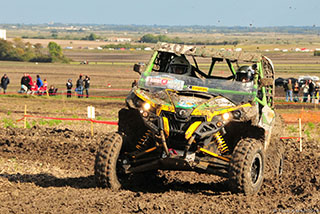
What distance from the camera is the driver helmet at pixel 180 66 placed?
36.4ft

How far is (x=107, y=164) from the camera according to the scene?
31.3 feet

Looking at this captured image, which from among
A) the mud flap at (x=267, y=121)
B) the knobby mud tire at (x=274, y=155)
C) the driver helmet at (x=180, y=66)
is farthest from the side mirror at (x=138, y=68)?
the knobby mud tire at (x=274, y=155)

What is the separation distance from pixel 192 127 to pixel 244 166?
100 cm

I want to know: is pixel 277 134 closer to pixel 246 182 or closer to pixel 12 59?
pixel 246 182

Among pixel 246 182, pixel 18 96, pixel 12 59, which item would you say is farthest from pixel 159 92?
pixel 12 59

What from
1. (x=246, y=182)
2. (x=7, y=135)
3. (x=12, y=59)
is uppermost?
(x=246, y=182)

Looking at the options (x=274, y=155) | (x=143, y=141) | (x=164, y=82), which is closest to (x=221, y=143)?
(x=143, y=141)

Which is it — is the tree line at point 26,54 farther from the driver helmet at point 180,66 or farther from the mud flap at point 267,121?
the mud flap at point 267,121

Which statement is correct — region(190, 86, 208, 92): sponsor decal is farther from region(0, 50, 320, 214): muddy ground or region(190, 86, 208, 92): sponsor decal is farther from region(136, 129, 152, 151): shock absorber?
region(0, 50, 320, 214): muddy ground

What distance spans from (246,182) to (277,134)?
2978 millimetres

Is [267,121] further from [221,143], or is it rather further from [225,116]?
[225,116]

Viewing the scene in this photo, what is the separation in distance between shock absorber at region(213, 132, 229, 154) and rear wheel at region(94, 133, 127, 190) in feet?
5.10

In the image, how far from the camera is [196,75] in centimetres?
1166

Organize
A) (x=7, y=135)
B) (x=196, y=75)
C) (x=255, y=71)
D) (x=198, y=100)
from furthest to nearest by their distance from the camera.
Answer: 1. (x=7, y=135)
2. (x=196, y=75)
3. (x=255, y=71)
4. (x=198, y=100)
